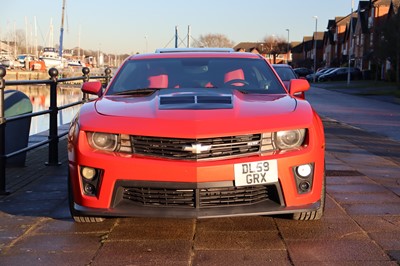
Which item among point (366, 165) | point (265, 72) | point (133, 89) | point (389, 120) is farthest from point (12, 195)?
point (389, 120)

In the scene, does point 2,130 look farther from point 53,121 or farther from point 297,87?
point 297,87

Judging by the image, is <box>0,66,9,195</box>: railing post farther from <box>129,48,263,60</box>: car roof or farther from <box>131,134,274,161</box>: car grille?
<box>131,134,274,161</box>: car grille

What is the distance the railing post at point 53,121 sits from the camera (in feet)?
24.3

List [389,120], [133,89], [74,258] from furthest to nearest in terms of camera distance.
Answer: [389,120] → [133,89] → [74,258]

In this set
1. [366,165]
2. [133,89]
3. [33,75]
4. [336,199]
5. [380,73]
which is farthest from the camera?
[380,73]

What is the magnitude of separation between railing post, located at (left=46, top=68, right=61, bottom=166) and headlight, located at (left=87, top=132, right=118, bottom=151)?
3.39 metres

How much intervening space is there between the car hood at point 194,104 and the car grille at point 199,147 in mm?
214

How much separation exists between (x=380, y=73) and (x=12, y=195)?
5545 centimetres

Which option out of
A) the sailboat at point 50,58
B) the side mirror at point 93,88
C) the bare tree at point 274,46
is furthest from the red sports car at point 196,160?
the bare tree at point 274,46

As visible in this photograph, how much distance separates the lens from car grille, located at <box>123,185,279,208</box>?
3965mm

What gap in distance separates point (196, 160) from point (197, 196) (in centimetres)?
26

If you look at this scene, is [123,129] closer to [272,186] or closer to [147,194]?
[147,194]

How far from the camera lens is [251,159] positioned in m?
3.94

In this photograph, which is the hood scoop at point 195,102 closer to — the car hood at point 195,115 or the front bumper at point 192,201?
the car hood at point 195,115
